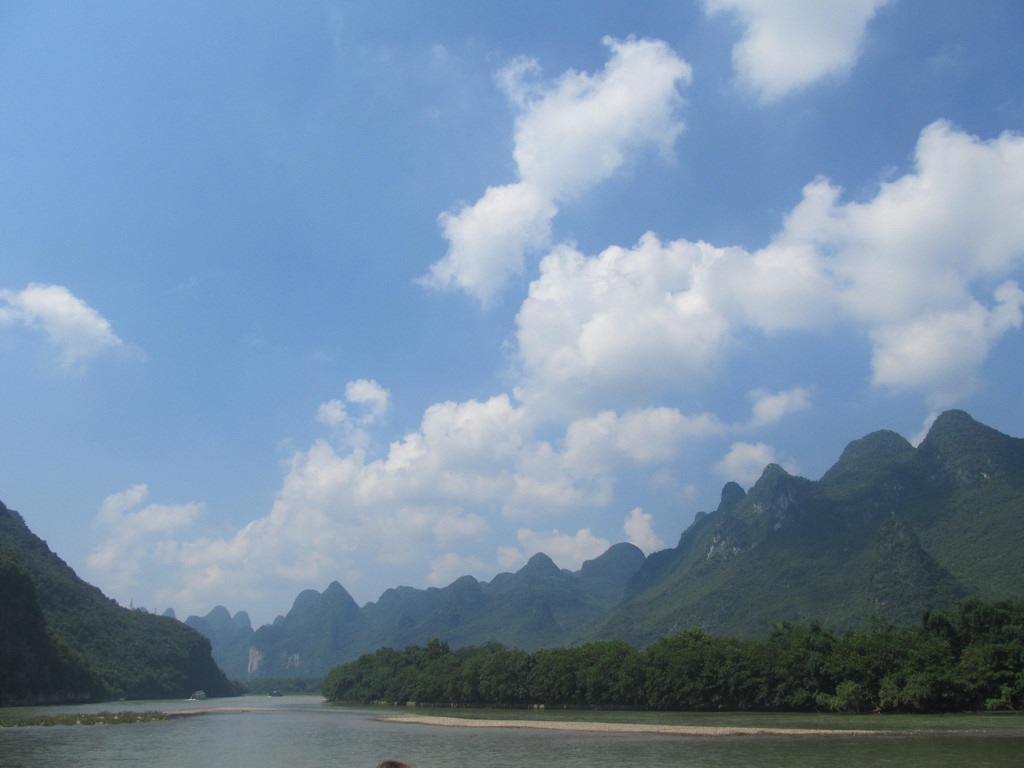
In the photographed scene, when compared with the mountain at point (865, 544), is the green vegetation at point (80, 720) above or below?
below

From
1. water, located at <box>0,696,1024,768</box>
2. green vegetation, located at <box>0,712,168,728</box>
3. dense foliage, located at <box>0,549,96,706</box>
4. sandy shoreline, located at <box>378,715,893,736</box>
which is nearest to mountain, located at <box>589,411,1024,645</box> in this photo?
sandy shoreline, located at <box>378,715,893,736</box>

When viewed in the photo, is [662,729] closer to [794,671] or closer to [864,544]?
[794,671]

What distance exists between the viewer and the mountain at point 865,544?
307ft

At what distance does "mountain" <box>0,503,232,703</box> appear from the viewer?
6894cm

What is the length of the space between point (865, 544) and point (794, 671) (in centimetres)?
8506

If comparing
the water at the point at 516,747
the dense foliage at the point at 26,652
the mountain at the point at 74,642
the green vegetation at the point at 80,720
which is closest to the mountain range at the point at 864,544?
the water at the point at 516,747

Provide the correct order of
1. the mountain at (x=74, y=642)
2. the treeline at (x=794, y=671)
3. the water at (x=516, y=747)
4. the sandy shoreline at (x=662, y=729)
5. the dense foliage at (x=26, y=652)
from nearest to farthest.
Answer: the water at (x=516, y=747)
the sandy shoreline at (x=662, y=729)
the treeline at (x=794, y=671)
the dense foliage at (x=26, y=652)
the mountain at (x=74, y=642)

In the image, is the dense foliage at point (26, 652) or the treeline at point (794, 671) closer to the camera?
the treeline at point (794, 671)

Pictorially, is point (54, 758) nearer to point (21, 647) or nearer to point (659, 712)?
point (659, 712)

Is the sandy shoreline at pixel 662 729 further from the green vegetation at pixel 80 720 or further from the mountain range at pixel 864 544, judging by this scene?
the mountain range at pixel 864 544

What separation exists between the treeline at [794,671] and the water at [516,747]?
4378 mm

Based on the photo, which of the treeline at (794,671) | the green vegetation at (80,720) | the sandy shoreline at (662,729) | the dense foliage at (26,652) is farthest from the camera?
the dense foliage at (26,652)

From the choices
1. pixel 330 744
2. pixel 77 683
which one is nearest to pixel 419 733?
pixel 330 744

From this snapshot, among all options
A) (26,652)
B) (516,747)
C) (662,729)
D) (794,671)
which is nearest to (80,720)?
(516,747)
